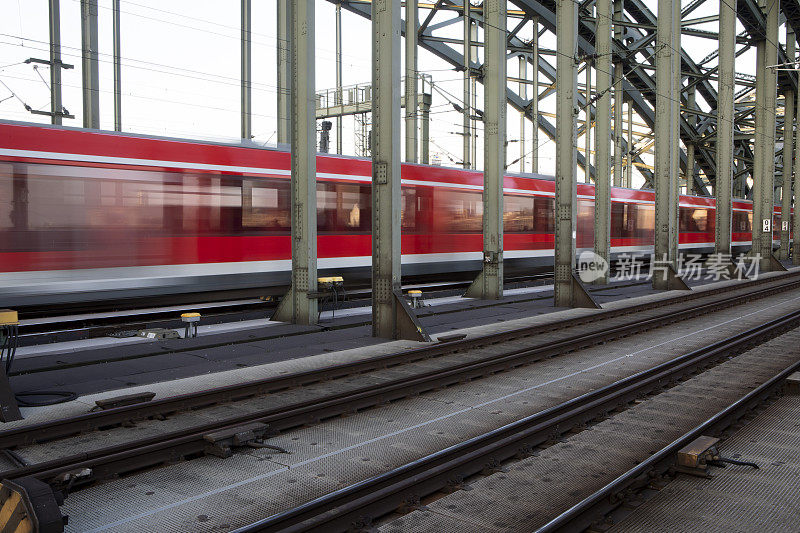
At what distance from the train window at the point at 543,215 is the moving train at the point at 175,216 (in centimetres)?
329

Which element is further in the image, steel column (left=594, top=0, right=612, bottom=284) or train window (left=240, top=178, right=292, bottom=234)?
steel column (left=594, top=0, right=612, bottom=284)

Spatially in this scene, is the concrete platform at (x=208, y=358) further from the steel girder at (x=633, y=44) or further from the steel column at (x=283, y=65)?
the steel girder at (x=633, y=44)

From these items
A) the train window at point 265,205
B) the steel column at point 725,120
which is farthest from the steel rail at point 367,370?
the steel column at point 725,120

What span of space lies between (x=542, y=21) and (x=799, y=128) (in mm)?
15399

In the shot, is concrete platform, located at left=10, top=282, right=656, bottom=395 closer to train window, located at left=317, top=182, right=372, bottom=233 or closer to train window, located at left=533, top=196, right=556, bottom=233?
train window, located at left=317, top=182, right=372, bottom=233

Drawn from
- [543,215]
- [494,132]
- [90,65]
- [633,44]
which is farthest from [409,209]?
[633,44]

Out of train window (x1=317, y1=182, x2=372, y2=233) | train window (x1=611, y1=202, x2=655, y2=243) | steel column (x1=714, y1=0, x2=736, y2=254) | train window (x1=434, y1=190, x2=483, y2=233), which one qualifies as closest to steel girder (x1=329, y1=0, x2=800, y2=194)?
steel column (x1=714, y1=0, x2=736, y2=254)

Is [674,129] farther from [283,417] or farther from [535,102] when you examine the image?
[283,417]

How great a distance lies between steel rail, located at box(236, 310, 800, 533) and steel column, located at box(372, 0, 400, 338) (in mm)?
4480

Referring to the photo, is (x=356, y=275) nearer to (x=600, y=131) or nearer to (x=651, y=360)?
(x=651, y=360)

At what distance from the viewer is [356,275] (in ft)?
49.8

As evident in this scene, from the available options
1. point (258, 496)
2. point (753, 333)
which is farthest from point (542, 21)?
point (258, 496)

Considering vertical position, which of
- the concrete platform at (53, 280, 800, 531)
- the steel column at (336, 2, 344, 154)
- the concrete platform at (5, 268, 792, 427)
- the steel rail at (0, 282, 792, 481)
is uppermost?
the steel column at (336, 2, 344, 154)

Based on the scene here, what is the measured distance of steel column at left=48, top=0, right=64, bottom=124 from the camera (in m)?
16.1
